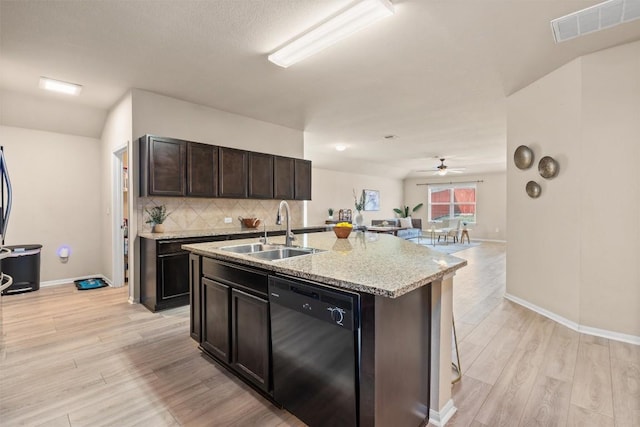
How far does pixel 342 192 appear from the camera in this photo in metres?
9.85

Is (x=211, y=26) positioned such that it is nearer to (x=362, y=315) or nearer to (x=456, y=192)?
(x=362, y=315)

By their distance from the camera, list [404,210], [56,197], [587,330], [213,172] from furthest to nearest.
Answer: [404,210] < [56,197] < [213,172] < [587,330]

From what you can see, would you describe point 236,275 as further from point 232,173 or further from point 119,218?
point 119,218

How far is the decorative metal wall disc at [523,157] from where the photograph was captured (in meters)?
3.50

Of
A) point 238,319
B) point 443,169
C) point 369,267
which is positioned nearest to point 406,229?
point 443,169

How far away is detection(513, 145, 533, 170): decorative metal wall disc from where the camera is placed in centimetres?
350

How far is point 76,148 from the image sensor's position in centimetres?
473

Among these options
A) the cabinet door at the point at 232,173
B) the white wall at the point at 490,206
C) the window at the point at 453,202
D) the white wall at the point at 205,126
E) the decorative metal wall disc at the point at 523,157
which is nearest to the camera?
the decorative metal wall disc at the point at 523,157

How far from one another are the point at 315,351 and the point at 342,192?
851 centimetres

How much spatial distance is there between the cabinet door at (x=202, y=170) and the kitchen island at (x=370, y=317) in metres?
1.73

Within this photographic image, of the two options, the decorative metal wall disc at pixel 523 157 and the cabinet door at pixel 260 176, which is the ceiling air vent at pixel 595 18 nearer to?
the decorative metal wall disc at pixel 523 157

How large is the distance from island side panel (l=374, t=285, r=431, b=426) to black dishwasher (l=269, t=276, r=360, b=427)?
0.34ft

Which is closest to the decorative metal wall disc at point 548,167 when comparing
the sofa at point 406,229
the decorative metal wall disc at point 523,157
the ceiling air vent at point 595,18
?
the decorative metal wall disc at point 523,157

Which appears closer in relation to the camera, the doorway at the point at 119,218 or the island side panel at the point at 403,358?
the island side panel at the point at 403,358
